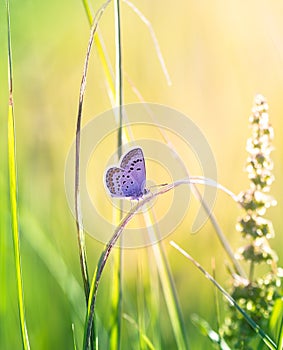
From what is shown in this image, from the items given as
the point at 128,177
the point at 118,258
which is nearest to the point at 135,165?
the point at 128,177

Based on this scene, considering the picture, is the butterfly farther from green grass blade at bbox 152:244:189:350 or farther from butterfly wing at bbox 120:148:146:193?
green grass blade at bbox 152:244:189:350

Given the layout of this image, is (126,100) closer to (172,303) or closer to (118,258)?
(172,303)

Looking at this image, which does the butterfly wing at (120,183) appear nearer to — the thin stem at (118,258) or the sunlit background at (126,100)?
the thin stem at (118,258)

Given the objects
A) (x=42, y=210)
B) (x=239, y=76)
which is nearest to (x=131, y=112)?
(x=42, y=210)

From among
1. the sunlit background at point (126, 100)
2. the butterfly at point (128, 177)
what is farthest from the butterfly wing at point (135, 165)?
the sunlit background at point (126, 100)

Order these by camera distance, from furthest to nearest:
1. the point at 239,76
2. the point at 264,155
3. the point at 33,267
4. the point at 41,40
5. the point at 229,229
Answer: the point at 41,40, the point at 239,76, the point at 229,229, the point at 33,267, the point at 264,155

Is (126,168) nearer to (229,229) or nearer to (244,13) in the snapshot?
(229,229)

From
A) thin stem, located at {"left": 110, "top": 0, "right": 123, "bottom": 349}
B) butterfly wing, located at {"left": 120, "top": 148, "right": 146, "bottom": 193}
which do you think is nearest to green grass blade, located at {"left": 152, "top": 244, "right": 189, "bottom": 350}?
→ thin stem, located at {"left": 110, "top": 0, "right": 123, "bottom": 349}
